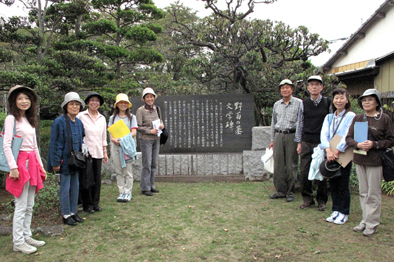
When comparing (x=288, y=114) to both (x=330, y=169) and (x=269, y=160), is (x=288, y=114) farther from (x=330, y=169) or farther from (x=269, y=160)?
(x=330, y=169)

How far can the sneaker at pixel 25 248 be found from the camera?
2.96 meters

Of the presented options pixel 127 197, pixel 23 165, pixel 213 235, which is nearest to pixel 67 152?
pixel 23 165

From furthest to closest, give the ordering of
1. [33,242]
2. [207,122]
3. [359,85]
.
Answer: [359,85], [207,122], [33,242]

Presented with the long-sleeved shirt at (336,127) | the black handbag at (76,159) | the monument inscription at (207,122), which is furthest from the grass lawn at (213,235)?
the monument inscription at (207,122)

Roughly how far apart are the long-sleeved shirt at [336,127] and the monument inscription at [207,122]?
98.2 inches

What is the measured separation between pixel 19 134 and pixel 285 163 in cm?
366

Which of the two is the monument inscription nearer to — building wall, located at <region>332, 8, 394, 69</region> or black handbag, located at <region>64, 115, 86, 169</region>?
black handbag, located at <region>64, 115, 86, 169</region>

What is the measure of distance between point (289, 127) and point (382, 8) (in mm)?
8161

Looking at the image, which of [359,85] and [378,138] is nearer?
[378,138]

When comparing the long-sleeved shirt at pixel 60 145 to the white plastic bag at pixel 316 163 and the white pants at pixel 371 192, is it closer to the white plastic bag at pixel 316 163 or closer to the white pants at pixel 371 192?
the white plastic bag at pixel 316 163

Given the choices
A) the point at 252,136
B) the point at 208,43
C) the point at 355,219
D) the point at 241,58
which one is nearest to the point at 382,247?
the point at 355,219

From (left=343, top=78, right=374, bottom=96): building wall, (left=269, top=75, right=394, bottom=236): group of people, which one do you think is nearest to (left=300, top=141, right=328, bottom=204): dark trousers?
(left=269, top=75, right=394, bottom=236): group of people

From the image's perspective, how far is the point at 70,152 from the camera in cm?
363

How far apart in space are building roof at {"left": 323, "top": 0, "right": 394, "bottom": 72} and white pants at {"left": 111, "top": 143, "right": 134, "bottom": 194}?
32.5 feet
